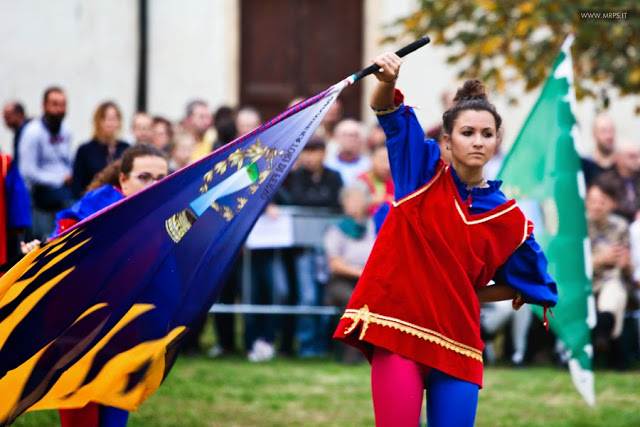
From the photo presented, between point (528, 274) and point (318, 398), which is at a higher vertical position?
point (528, 274)

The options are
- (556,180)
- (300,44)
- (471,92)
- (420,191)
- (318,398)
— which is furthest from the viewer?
(300,44)

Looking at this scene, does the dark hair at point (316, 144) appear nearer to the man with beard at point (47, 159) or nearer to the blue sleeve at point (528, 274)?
the man with beard at point (47, 159)

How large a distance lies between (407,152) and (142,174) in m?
1.68

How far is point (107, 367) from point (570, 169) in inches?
150

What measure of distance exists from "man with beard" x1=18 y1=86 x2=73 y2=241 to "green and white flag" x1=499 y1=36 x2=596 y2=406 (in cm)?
489

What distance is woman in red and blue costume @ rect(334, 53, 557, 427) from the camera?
4.90 m

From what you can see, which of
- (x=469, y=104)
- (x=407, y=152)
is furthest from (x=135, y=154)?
(x=469, y=104)

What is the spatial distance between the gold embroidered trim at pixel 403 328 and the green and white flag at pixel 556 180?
10.2 ft

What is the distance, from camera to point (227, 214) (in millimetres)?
5523

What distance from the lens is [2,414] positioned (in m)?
5.28

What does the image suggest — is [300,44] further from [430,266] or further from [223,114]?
[430,266]

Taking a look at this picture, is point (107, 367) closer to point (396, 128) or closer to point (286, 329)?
point (396, 128)

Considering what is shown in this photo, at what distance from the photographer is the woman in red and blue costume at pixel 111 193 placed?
19.1ft

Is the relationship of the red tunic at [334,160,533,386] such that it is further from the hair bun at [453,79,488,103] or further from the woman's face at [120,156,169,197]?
the woman's face at [120,156,169,197]
